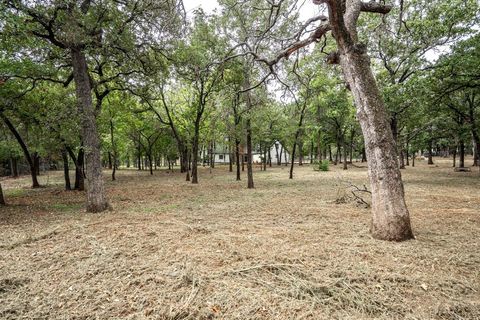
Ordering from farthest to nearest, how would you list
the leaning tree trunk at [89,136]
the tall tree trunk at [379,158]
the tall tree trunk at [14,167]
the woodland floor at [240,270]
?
1. the tall tree trunk at [14,167]
2. the leaning tree trunk at [89,136]
3. the tall tree trunk at [379,158]
4. the woodland floor at [240,270]

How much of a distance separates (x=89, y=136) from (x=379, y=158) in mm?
7698

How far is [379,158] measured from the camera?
406 centimetres

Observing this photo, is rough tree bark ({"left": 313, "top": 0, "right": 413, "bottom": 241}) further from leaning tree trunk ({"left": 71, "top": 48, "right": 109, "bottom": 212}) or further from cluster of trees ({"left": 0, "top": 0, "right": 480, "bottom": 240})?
leaning tree trunk ({"left": 71, "top": 48, "right": 109, "bottom": 212})

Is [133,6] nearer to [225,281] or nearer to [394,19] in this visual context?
[225,281]

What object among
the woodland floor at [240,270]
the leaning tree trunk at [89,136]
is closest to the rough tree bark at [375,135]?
the woodland floor at [240,270]

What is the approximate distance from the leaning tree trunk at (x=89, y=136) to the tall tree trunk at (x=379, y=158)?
282 inches

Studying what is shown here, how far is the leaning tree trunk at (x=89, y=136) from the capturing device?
720 cm

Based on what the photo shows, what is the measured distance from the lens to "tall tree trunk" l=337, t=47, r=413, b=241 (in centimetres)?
399

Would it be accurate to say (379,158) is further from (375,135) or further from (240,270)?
(240,270)

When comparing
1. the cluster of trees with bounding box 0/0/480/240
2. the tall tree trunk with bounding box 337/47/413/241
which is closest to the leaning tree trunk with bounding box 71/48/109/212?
the cluster of trees with bounding box 0/0/480/240

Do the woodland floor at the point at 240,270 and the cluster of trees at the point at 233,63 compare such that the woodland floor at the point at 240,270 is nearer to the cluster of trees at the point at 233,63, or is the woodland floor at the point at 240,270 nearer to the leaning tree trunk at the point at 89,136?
the cluster of trees at the point at 233,63

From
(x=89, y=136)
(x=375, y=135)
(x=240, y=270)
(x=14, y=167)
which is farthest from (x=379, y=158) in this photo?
(x=14, y=167)

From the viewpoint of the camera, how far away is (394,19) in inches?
518

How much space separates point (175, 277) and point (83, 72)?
286 inches
